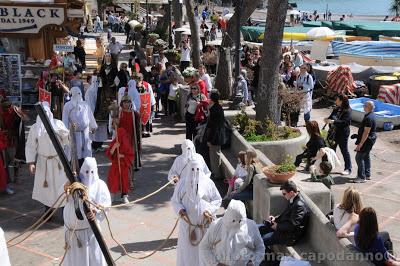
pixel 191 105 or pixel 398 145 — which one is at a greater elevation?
pixel 191 105

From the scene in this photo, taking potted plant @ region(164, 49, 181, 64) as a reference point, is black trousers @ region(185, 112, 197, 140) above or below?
below

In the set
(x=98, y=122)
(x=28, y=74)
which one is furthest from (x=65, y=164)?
(x=28, y=74)

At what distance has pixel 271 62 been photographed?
12.0 m

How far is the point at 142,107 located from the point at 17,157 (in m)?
3.60

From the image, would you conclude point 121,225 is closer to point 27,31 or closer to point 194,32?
point 27,31

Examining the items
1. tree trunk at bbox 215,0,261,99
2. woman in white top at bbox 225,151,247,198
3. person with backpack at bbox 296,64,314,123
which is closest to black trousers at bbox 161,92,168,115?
tree trunk at bbox 215,0,261,99

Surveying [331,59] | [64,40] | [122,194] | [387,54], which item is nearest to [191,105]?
[122,194]

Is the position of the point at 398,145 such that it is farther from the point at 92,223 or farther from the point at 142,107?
the point at 92,223

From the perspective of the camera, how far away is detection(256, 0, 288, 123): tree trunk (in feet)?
38.8

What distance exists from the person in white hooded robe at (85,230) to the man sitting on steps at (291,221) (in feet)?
7.08

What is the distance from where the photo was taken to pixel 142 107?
1388cm

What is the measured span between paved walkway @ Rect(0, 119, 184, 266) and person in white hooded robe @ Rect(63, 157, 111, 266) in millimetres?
1222

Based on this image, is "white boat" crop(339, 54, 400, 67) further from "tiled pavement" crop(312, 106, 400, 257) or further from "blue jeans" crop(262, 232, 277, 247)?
"blue jeans" crop(262, 232, 277, 247)

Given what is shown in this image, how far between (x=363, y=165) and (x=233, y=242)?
248 inches
